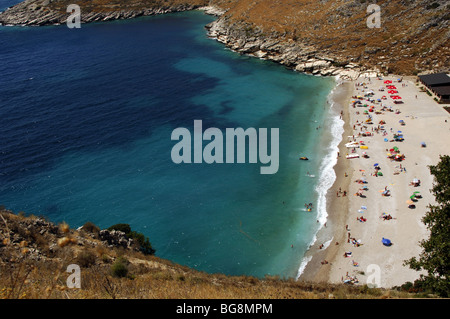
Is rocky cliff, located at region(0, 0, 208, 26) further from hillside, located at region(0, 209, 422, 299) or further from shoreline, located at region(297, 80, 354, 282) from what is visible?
hillside, located at region(0, 209, 422, 299)

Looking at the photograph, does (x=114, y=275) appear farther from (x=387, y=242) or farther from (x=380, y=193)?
(x=380, y=193)

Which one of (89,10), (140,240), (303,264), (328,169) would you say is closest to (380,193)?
(328,169)

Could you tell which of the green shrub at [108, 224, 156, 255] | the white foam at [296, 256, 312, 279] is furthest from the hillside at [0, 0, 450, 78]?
the green shrub at [108, 224, 156, 255]

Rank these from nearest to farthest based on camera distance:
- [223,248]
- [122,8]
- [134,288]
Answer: [134,288]
[223,248]
[122,8]

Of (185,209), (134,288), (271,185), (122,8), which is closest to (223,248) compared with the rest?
(185,209)

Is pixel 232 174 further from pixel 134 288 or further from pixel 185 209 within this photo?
pixel 134 288
